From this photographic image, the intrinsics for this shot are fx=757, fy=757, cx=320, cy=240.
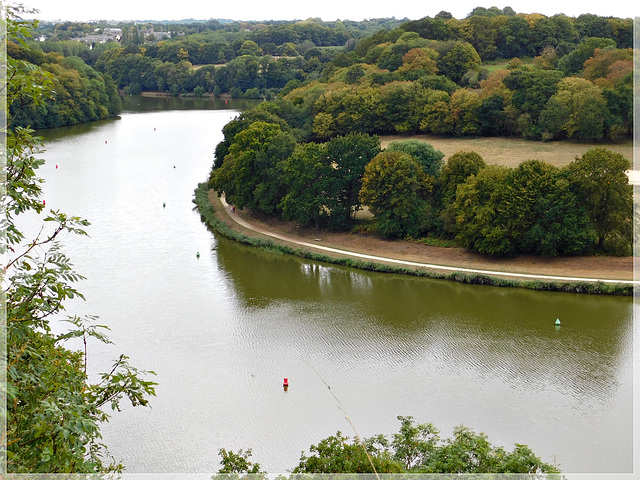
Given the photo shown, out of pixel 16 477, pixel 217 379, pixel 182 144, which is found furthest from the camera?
pixel 182 144

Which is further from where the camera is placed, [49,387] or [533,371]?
[533,371]

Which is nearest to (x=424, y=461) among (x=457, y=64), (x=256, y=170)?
(x=256, y=170)

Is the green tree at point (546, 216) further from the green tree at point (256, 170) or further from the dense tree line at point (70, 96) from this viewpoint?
the dense tree line at point (70, 96)

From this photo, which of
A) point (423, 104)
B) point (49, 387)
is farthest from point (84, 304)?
Answer: point (423, 104)

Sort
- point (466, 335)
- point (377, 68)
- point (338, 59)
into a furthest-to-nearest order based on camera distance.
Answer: point (338, 59) → point (377, 68) → point (466, 335)

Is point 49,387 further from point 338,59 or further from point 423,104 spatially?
point 338,59

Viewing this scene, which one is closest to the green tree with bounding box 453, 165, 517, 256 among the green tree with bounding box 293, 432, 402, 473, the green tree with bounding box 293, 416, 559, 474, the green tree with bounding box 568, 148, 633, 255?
the green tree with bounding box 568, 148, 633, 255

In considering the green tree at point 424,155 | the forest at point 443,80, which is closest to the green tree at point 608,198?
the green tree at point 424,155
